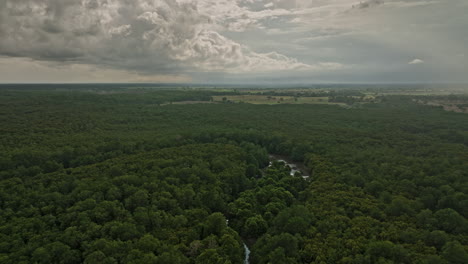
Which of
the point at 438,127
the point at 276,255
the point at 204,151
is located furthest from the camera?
the point at 438,127

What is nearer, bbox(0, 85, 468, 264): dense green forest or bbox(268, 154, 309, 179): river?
bbox(0, 85, 468, 264): dense green forest

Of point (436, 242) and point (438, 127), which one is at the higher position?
point (438, 127)

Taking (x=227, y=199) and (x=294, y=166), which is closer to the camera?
(x=227, y=199)

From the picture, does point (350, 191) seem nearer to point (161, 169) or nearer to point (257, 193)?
point (257, 193)

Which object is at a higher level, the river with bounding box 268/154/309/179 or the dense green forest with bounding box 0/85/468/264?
the dense green forest with bounding box 0/85/468/264

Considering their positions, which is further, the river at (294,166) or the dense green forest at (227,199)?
the river at (294,166)

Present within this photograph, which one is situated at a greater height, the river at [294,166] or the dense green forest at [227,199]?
the dense green forest at [227,199]

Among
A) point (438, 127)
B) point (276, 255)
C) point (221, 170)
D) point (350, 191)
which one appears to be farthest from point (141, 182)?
point (438, 127)

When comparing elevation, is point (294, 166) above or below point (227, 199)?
below
